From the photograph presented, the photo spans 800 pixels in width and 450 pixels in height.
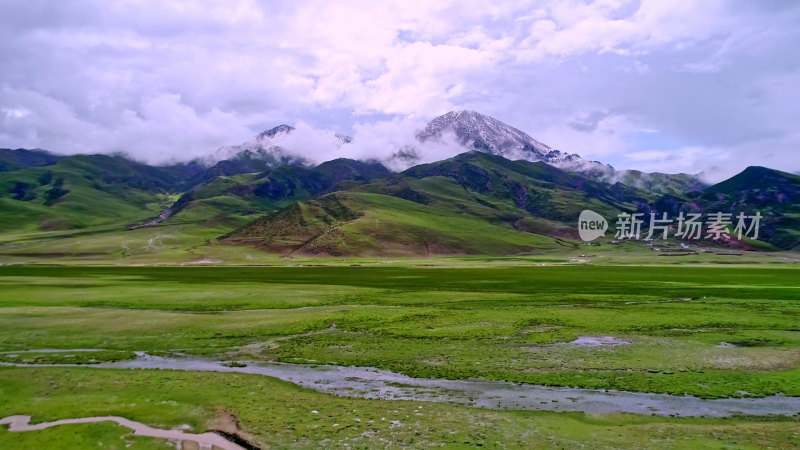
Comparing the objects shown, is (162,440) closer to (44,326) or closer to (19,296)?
(44,326)

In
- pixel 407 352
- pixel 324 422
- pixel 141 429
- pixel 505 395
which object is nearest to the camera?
pixel 141 429

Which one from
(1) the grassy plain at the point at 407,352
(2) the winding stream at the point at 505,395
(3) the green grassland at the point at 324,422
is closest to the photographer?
(3) the green grassland at the point at 324,422

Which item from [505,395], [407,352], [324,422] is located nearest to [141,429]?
[324,422]

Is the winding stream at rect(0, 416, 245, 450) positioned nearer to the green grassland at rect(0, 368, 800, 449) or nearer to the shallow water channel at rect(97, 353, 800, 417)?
the green grassland at rect(0, 368, 800, 449)

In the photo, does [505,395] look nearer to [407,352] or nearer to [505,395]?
[505,395]

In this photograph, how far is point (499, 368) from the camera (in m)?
37.1

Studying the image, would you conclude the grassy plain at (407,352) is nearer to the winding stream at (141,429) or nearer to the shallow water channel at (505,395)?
the winding stream at (141,429)

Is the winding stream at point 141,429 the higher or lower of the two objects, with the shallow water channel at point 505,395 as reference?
lower

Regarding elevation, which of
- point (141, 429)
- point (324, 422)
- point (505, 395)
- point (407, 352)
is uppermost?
point (505, 395)

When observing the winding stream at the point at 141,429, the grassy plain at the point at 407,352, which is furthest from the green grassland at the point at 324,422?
the winding stream at the point at 141,429

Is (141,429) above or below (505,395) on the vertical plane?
below

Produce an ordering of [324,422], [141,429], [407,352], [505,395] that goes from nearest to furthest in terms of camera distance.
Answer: [141,429]
[324,422]
[505,395]
[407,352]

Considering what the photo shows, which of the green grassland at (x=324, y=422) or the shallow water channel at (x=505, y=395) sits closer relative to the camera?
the green grassland at (x=324, y=422)

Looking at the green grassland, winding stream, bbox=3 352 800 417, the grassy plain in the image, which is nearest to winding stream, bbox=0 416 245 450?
the green grassland
